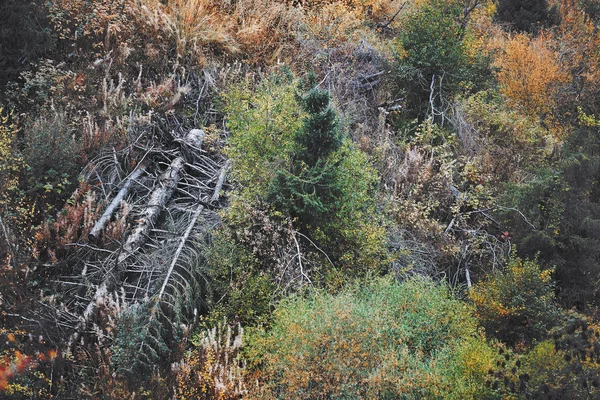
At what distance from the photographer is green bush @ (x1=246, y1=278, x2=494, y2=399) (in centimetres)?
467

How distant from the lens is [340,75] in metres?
9.92

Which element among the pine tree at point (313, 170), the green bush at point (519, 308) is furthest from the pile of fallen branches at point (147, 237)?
the green bush at point (519, 308)

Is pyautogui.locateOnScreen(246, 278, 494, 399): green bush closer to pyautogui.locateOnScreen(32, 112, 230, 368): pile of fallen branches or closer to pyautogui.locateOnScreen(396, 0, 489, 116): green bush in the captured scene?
pyautogui.locateOnScreen(32, 112, 230, 368): pile of fallen branches

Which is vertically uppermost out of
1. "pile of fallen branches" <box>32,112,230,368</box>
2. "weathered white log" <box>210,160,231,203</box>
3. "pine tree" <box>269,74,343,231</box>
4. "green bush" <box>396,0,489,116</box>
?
"green bush" <box>396,0,489,116</box>

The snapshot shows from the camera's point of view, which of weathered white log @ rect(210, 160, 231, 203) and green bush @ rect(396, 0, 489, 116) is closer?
weathered white log @ rect(210, 160, 231, 203)

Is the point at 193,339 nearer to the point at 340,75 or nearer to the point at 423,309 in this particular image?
the point at 423,309

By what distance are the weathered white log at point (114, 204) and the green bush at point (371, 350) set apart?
2.26 meters

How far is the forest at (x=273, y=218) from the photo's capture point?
491cm

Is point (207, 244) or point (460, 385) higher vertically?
point (460, 385)

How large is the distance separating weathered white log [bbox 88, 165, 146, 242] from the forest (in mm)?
35

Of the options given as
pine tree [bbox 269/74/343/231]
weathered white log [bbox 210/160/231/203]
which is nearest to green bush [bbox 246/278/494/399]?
pine tree [bbox 269/74/343/231]

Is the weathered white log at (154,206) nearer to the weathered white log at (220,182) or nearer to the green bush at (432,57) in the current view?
the weathered white log at (220,182)

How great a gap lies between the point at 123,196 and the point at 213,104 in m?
2.49

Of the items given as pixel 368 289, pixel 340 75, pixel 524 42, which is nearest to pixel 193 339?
pixel 368 289
